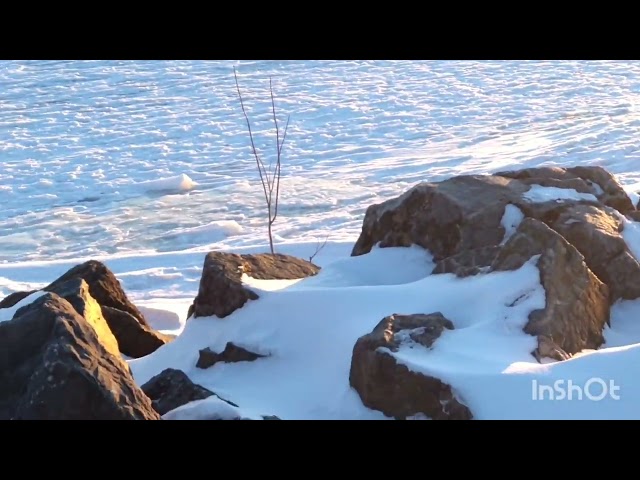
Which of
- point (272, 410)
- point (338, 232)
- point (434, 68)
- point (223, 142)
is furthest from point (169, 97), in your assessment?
point (272, 410)

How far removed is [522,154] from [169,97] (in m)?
6.26

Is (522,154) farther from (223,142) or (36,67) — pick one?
(36,67)

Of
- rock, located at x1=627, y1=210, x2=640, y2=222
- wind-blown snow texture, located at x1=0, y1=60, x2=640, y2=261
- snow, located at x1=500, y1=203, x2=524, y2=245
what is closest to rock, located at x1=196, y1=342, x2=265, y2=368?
snow, located at x1=500, y1=203, x2=524, y2=245

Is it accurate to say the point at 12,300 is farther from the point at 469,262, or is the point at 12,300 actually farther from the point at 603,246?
the point at 603,246

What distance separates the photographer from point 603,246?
13.2 ft

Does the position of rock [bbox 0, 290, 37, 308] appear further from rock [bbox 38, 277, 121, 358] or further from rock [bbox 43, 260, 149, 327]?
rock [bbox 38, 277, 121, 358]

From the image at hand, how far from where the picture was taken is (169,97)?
1475 cm

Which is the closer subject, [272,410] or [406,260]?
[272,410]

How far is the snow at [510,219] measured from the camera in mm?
4184

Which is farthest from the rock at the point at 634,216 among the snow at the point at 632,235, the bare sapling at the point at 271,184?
the bare sapling at the point at 271,184

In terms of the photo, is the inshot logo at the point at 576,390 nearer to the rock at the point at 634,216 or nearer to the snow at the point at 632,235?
the snow at the point at 632,235

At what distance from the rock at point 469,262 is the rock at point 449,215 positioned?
0.81ft

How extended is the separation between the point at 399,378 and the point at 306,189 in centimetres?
713

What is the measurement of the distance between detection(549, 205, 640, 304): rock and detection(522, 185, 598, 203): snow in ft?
0.34
